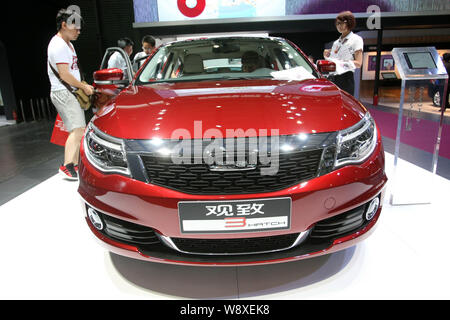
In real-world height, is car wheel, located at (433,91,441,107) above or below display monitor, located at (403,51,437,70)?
below

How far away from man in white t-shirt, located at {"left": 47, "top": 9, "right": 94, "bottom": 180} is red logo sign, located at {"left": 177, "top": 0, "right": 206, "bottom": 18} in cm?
469

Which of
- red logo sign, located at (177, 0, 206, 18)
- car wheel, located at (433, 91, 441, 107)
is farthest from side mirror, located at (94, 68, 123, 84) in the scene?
car wheel, located at (433, 91, 441, 107)

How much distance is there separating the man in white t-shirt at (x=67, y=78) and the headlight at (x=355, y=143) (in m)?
2.34

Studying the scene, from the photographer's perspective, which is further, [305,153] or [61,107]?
→ [61,107]

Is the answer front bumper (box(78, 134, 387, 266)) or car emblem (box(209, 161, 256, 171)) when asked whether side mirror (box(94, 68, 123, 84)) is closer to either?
front bumper (box(78, 134, 387, 266))

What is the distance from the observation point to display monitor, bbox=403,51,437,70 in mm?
2219

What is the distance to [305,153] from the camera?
1.21m

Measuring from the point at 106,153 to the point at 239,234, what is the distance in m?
0.63

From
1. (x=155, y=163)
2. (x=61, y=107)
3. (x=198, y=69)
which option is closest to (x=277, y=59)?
(x=198, y=69)

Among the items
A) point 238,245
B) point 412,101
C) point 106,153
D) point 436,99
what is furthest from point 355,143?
point 436,99

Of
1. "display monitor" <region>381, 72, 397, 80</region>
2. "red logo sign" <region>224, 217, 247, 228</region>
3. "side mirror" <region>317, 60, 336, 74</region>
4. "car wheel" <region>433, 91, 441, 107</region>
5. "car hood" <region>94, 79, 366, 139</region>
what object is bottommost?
"car wheel" <region>433, 91, 441, 107</region>

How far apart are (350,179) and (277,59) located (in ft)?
4.58

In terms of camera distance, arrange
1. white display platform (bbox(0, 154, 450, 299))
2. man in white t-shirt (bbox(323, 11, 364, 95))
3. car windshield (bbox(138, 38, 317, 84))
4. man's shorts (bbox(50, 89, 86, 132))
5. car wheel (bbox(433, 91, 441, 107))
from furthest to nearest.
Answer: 1. car wheel (bbox(433, 91, 441, 107))
2. man in white t-shirt (bbox(323, 11, 364, 95))
3. man's shorts (bbox(50, 89, 86, 132))
4. car windshield (bbox(138, 38, 317, 84))
5. white display platform (bbox(0, 154, 450, 299))

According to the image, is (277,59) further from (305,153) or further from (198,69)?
(305,153)
